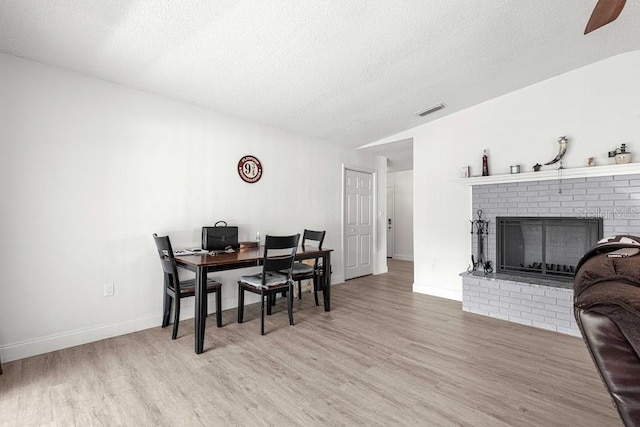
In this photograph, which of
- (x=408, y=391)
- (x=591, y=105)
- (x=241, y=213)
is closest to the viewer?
(x=408, y=391)

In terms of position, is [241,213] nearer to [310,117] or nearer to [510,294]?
[310,117]

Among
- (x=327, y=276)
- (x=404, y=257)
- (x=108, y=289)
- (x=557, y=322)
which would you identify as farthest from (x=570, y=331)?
(x=404, y=257)

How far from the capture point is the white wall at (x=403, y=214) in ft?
24.8

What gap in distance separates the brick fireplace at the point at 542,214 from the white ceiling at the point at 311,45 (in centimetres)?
120

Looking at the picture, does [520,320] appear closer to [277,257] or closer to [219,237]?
[277,257]

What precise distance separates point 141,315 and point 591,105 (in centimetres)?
512

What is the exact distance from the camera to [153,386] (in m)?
2.02

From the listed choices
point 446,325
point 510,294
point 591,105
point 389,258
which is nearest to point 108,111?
point 446,325

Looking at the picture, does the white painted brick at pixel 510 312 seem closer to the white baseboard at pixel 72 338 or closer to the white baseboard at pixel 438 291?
the white baseboard at pixel 438 291

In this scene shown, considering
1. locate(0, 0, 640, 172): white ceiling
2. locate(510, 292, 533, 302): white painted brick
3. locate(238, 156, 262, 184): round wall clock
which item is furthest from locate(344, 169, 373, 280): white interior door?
locate(510, 292, 533, 302): white painted brick

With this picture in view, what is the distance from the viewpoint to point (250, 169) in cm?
389

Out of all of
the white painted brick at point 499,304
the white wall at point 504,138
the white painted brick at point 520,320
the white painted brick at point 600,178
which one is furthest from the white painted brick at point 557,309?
the white painted brick at point 600,178

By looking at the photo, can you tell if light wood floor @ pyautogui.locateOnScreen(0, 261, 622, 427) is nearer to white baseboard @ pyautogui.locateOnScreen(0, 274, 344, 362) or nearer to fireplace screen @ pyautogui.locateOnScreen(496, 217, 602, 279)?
white baseboard @ pyautogui.locateOnScreen(0, 274, 344, 362)

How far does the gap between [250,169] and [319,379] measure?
2626mm
